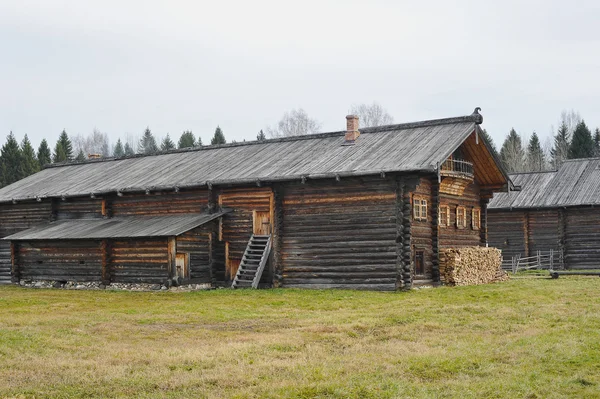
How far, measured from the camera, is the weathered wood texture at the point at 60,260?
111 feet

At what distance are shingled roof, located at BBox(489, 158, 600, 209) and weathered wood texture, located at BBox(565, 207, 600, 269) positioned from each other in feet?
2.82

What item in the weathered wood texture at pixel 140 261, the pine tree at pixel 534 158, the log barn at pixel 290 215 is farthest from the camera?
the pine tree at pixel 534 158

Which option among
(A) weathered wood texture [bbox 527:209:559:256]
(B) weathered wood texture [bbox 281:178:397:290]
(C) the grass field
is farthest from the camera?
(A) weathered wood texture [bbox 527:209:559:256]

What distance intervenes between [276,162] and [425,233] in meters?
7.23

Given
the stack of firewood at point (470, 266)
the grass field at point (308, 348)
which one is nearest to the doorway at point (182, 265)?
the grass field at point (308, 348)

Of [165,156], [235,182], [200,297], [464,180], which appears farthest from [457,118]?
[165,156]

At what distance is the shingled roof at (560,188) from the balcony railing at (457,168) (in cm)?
1412

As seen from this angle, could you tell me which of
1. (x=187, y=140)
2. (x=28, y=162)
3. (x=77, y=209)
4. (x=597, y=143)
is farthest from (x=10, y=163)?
(x=597, y=143)

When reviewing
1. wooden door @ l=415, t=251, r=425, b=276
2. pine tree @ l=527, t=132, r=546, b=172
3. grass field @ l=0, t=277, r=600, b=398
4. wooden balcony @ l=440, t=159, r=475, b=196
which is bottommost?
grass field @ l=0, t=277, r=600, b=398

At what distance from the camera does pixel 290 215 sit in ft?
104

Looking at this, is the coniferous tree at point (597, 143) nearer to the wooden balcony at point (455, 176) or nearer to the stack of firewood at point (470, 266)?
the stack of firewood at point (470, 266)

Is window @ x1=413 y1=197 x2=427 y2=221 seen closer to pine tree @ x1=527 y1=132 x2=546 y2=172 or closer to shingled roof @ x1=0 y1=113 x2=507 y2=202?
shingled roof @ x1=0 y1=113 x2=507 y2=202

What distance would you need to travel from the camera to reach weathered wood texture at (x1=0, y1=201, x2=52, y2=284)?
131 ft

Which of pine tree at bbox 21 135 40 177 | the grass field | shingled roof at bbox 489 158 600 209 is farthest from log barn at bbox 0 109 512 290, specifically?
pine tree at bbox 21 135 40 177
